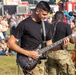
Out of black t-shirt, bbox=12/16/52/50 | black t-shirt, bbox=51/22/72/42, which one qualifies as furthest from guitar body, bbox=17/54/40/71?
black t-shirt, bbox=51/22/72/42

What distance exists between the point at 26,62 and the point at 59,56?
207 centimetres

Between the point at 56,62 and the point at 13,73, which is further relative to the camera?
the point at 13,73

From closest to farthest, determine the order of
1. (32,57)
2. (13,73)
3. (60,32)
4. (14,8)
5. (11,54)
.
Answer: (32,57)
(60,32)
(13,73)
(11,54)
(14,8)

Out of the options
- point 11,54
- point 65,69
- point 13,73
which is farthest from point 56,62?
point 11,54

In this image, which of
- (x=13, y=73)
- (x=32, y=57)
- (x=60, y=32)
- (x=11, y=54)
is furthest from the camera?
(x=11, y=54)

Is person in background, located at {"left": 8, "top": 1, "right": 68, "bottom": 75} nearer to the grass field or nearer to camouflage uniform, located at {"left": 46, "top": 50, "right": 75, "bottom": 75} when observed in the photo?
camouflage uniform, located at {"left": 46, "top": 50, "right": 75, "bottom": 75}

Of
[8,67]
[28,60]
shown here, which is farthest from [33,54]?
[8,67]

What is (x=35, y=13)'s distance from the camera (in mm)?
5484

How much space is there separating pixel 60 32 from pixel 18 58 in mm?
2166

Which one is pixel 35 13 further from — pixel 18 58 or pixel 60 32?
pixel 60 32

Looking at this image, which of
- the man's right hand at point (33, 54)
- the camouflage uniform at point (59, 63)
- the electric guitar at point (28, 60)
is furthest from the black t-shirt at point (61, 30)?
the man's right hand at point (33, 54)

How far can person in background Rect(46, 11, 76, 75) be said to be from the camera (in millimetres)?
7508

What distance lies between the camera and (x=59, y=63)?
25.0ft

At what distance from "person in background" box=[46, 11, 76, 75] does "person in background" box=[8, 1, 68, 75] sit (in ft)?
6.05
